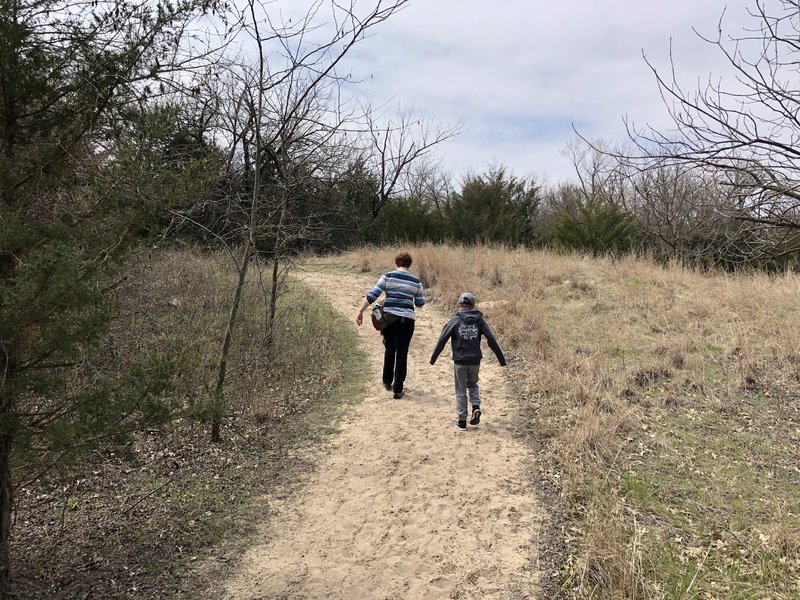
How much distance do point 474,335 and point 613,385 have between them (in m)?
2.05

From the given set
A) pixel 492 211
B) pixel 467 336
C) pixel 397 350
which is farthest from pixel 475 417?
pixel 492 211

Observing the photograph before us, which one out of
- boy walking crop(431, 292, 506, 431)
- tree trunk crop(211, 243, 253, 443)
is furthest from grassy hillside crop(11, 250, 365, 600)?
boy walking crop(431, 292, 506, 431)

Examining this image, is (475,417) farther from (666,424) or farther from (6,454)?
(6,454)

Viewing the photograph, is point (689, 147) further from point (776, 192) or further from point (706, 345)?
point (706, 345)

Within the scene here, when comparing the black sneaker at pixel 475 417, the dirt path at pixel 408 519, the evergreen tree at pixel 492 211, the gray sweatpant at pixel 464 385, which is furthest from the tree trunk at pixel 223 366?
the evergreen tree at pixel 492 211

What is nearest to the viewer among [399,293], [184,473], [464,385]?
[184,473]

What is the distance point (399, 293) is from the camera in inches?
242

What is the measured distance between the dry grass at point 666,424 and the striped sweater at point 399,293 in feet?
6.23

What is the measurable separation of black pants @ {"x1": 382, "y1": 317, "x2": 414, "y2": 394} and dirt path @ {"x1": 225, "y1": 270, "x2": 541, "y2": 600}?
371mm

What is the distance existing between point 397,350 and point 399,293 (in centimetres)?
72

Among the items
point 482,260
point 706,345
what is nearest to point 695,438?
point 706,345

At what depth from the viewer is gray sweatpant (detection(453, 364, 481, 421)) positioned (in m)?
5.54

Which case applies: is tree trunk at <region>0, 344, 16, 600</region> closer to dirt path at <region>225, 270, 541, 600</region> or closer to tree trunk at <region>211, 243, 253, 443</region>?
tree trunk at <region>211, 243, 253, 443</region>

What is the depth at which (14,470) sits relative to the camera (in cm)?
301
